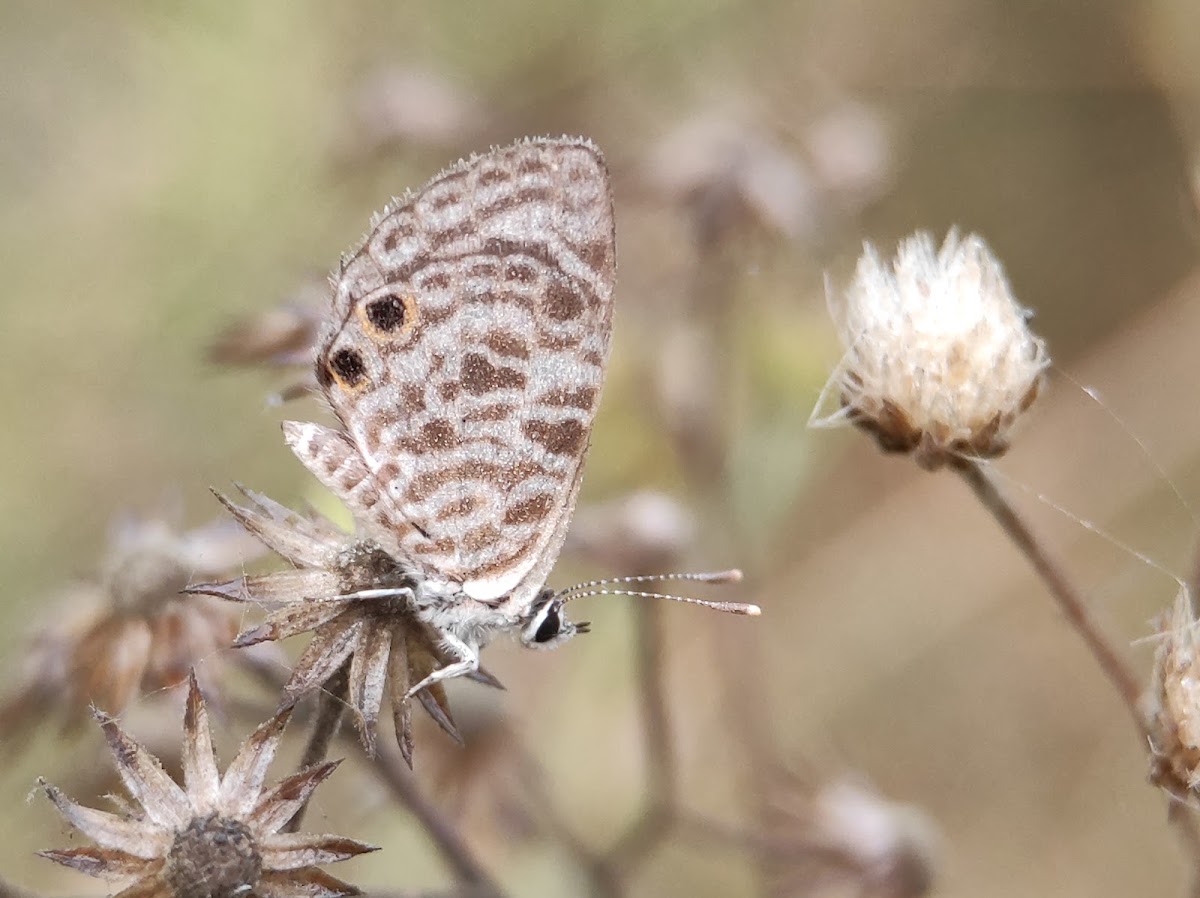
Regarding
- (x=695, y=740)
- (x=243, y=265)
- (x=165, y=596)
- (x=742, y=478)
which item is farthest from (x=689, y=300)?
(x=165, y=596)

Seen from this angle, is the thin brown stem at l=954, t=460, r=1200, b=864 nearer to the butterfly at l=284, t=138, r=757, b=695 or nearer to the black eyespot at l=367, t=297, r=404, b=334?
the butterfly at l=284, t=138, r=757, b=695

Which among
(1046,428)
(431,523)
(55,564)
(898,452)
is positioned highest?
(55,564)

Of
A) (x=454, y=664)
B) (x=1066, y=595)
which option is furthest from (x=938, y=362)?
(x=454, y=664)

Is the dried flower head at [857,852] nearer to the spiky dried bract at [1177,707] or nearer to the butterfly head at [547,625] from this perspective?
the butterfly head at [547,625]

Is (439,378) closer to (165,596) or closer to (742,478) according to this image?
(165,596)

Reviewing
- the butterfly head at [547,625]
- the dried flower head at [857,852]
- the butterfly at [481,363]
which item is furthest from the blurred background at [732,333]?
the butterfly at [481,363]

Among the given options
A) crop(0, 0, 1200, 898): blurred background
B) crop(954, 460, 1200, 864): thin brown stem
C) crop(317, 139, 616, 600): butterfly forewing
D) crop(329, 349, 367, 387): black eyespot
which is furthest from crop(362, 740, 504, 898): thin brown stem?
crop(954, 460, 1200, 864): thin brown stem
